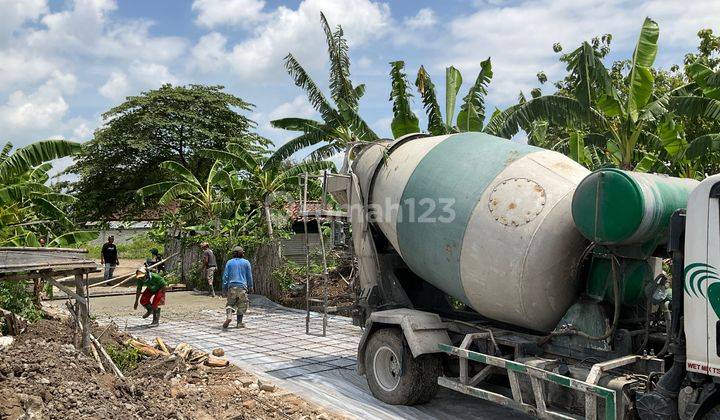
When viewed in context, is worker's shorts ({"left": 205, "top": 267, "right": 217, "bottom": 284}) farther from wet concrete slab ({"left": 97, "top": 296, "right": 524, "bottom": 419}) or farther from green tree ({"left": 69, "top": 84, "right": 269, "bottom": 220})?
green tree ({"left": 69, "top": 84, "right": 269, "bottom": 220})

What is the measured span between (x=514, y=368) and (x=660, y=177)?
7.49ft

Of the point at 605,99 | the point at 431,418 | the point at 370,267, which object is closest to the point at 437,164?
the point at 370,267

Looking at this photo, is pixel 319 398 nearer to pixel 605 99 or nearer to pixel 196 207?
pixel 605 99

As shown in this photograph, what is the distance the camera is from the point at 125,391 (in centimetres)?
679

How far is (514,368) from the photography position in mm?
6008

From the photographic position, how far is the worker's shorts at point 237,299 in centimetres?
1278

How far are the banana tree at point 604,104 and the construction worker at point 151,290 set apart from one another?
8.07m

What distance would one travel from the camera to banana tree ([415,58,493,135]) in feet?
45.8

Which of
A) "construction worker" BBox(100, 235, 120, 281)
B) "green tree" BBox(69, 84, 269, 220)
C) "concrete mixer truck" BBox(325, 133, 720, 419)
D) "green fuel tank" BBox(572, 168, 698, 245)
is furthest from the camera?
"green tree" BBox(69, 84, 269, 220)

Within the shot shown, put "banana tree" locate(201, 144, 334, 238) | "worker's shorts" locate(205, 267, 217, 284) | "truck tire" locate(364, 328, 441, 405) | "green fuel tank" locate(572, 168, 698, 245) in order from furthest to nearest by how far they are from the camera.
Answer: "banana tree" locate(201, 144, 334, 238) → "worker's shorts" locate(205, 267, 217, 284) → "truck tire" locate(364, 328, 441, 405) → "green fuel tank" locate(572, 168, 698, 245)

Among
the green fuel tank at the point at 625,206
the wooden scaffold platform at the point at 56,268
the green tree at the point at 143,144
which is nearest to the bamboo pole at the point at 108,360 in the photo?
the wooden scaffold platform at the point at 56,268

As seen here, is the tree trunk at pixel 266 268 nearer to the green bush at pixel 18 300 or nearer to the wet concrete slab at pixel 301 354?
the wet concrete slab at pixel 301 354

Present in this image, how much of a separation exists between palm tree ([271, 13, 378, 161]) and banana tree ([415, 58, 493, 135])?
152cm

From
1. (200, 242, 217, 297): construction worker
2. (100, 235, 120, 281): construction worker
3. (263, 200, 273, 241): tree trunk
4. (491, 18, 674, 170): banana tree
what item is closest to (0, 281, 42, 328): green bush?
(200, 242, 217, 297): construction worker
